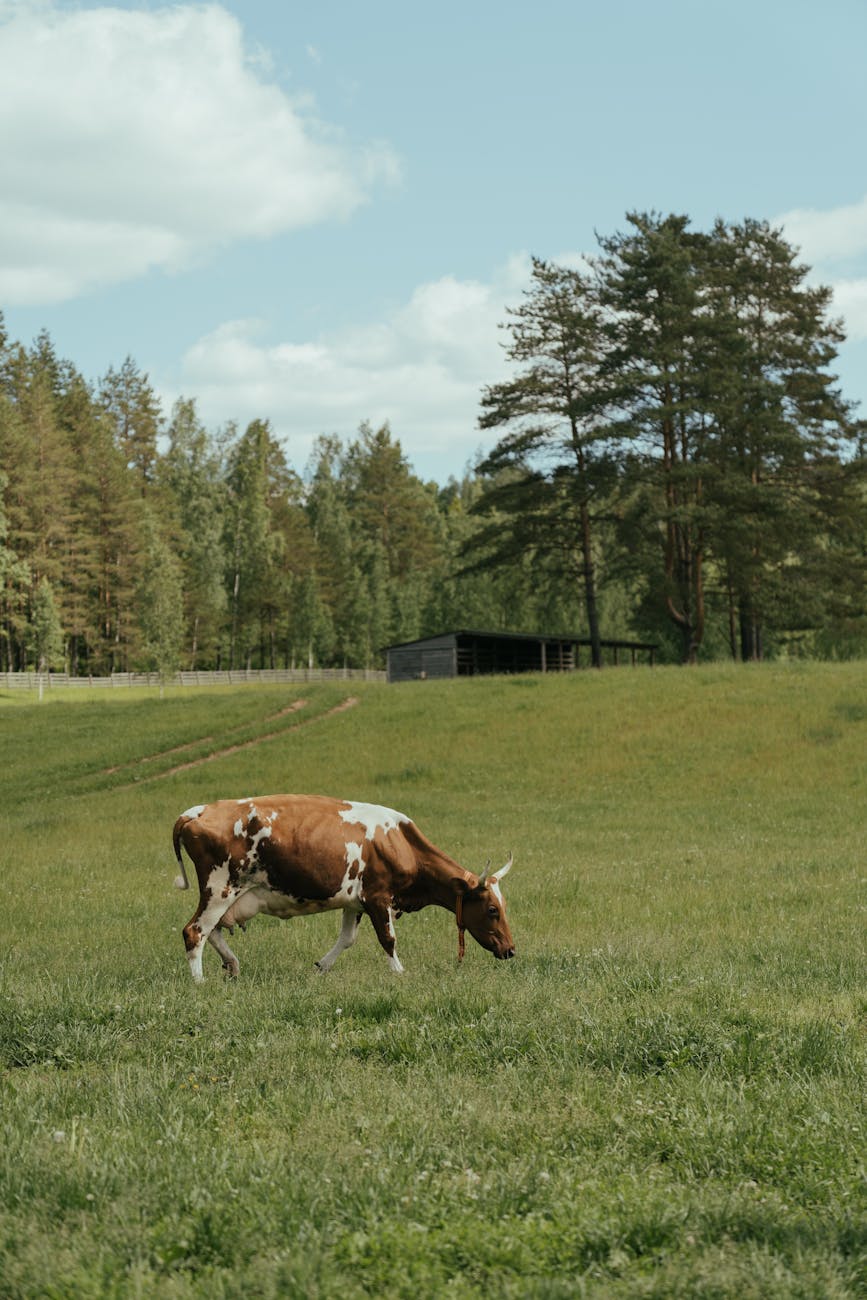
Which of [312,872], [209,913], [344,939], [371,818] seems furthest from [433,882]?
[209,913]

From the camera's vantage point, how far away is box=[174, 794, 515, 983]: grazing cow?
9.74m

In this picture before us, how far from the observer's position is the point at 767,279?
59.5m

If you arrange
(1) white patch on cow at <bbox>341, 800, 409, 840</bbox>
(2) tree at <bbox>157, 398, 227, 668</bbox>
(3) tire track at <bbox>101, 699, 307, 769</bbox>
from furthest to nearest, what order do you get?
1. (2) tree at <bbox>157, 398, 227, 668</bbox>
2. (3) tire track at <bbox>101, 699, 307, 769</bbox>
3. (1) white patch on cow at <bbox>341, 800, 409, 840</bbox>

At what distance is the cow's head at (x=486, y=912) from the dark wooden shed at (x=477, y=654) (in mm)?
55259

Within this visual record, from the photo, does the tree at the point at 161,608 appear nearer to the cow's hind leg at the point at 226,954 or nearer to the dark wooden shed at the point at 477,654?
the dark wooden shed at the point at 477,654

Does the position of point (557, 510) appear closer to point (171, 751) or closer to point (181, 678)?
point (171, 751)

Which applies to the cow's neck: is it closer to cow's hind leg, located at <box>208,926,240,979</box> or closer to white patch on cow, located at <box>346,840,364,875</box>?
white patch on cow, located at <box>346,840,364,875</box>

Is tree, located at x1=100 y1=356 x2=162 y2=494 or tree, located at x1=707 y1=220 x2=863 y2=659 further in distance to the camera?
tree, located at x1=100 y1=356 x2=162 y2=494

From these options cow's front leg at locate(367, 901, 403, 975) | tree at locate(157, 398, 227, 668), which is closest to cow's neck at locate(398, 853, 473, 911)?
cow's front leg at locate(367, 901, 403, 975)

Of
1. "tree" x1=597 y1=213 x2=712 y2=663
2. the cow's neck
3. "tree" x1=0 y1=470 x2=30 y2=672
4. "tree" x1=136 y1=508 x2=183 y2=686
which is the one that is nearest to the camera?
the cow's neck

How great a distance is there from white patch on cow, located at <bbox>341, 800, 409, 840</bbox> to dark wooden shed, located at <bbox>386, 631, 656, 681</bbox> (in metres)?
55.1

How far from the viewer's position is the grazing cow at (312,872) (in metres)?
9.74

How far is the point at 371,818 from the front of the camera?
10391 mm

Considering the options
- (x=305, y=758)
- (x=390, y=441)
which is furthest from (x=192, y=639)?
(x=305, y=758)
